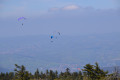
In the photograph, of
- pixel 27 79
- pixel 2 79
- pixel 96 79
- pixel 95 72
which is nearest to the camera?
pixel 96 79

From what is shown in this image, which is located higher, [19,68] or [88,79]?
[19,68]

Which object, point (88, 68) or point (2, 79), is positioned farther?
point (2, 79)

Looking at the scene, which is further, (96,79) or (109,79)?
(96,79)

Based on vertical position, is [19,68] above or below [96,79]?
above

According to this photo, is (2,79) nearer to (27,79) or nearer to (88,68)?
(27,79)

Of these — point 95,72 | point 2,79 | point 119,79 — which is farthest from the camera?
point 2,79

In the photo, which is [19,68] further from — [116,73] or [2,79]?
[2,79]

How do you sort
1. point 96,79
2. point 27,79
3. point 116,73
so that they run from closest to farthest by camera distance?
1. point 116,73
2. point 96,79
3. point 27,79

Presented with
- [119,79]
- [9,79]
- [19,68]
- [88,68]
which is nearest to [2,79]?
[9,79]

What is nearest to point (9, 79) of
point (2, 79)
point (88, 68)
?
point (2, 79)
